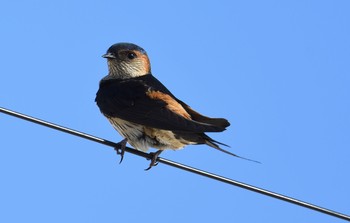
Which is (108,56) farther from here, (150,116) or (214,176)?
(214,176)

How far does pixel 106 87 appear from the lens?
264 inches

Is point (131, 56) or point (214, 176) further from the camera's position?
point (131, 56)

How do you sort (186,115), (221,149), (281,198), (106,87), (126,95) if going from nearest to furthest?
(281,198) < (221,149) < (186,115) < (126,95) < (106,87)

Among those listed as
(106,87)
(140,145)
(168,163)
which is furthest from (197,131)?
(106,87)

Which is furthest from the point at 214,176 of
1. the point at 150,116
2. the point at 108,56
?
the point at 108,56

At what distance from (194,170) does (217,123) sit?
0.93 metres

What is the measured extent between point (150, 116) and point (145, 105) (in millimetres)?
251

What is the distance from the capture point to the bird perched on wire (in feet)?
17.6

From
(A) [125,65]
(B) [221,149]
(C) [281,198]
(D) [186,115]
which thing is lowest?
(C) [281,198]

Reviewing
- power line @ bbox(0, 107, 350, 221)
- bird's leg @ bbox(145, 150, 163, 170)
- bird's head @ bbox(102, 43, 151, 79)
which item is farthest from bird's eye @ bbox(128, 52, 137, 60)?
power line @ bbox(0, 107, 350, 221)

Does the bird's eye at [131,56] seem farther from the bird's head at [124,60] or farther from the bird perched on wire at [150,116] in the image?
the bird perched on wire at [150,116]

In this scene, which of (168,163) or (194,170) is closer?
(194,170)

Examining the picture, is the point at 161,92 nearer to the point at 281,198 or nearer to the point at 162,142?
the point at 162,142

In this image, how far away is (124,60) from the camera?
23.3 feet
